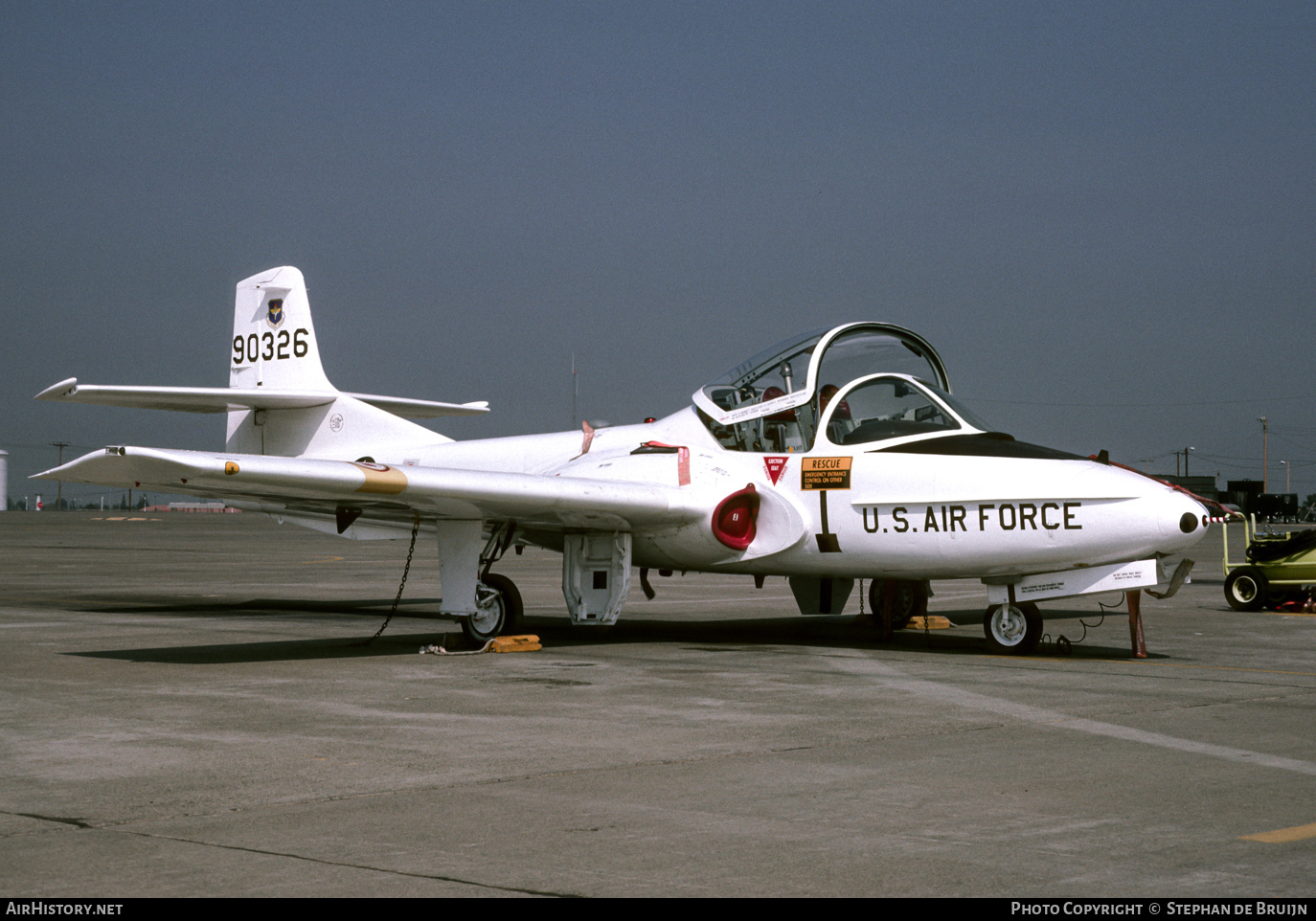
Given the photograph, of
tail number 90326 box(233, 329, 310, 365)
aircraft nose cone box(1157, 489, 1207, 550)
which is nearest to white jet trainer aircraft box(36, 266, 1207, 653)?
aircraft nose cone box(1157, 489, 1207, 550)

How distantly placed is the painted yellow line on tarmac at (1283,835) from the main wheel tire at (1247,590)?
1442 centimetres

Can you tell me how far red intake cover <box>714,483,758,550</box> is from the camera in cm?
1302

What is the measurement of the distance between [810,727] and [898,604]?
24.8 feet

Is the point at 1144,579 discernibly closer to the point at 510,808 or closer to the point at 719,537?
the point at 719,537

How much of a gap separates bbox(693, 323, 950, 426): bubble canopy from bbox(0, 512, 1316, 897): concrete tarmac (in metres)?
2.48

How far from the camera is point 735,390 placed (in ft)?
44.9

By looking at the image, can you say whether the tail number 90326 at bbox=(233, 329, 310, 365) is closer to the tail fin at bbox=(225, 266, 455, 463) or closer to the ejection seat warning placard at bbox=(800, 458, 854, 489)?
the tail fin at bbox=(225, 266, 455, 463)

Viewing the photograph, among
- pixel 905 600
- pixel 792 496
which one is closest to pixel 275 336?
pixel 792 496

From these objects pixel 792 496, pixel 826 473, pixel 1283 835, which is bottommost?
pixel 1283 835

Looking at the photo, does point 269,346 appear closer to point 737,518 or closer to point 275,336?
point 275,336

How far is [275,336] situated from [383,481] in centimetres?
687

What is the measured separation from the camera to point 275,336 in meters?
17.5
